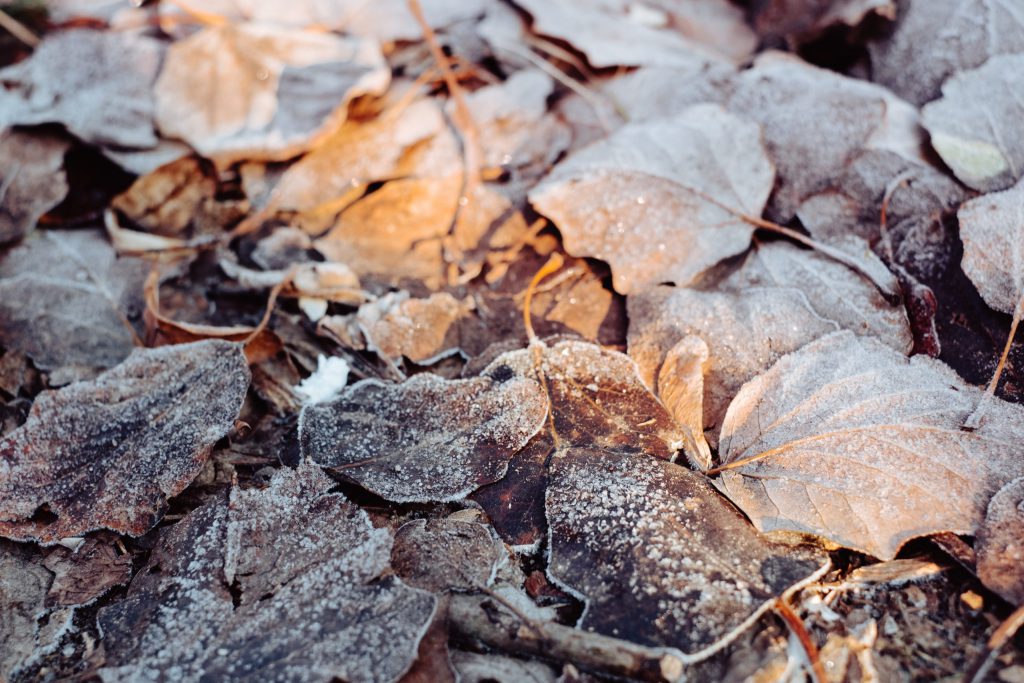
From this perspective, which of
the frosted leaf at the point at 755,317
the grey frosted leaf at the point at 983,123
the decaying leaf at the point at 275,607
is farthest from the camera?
the grey frosted leaf at the point at 983,123

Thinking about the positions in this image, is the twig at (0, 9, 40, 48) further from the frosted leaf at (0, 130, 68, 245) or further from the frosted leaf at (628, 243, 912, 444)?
the frosted leaf at (628, 243, 912, 444)

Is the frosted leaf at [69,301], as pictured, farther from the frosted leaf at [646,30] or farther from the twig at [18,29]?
the frosted leaf at [646,30]

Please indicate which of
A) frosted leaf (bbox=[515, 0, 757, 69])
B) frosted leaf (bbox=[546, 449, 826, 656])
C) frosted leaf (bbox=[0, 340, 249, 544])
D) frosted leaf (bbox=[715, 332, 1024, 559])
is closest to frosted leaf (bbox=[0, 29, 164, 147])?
frosted leaf (bbox=[0, 340, 249, 544])

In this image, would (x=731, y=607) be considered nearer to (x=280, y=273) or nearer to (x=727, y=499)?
(x=727, y=499)

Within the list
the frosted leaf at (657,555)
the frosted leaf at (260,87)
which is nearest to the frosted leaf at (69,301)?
the frosted leaf at (260,87)

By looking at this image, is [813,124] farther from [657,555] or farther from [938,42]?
[657,555]

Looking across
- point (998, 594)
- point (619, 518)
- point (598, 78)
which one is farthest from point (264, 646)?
point (598, 78)
